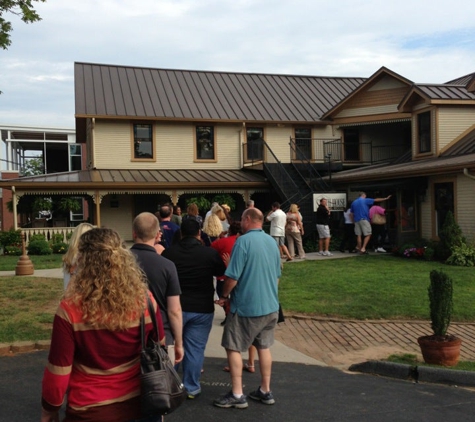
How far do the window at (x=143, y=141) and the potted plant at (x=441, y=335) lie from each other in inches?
788

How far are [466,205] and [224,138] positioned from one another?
1280 cm

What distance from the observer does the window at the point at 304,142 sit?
26.5m

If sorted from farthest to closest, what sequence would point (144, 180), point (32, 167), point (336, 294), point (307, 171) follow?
point (32, 167) → point (307, 171) → point (144, 180) → point (336, 294)

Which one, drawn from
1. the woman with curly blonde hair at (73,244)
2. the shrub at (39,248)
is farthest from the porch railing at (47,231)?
the woman with curly blonde hair at (73,244)

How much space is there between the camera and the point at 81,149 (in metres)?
44.4

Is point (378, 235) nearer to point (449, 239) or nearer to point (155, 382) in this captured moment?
point (449, 239)

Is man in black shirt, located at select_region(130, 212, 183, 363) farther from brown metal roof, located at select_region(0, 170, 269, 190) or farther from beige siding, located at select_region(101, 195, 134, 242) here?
beige siding, located at select_region(101, 195, 134, 242)

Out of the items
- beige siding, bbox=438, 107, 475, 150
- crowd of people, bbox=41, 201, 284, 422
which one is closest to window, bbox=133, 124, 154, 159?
beige siding, bbox=438, 107, 475, 150

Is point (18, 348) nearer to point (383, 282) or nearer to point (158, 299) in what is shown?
point (158, 299)

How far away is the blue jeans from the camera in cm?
519

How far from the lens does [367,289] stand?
1103cm

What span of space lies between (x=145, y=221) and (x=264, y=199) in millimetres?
22446

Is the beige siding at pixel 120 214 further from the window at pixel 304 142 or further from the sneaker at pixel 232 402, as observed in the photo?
the sneaker at pixel 232 402

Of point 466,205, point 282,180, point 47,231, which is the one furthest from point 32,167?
point 466,205
